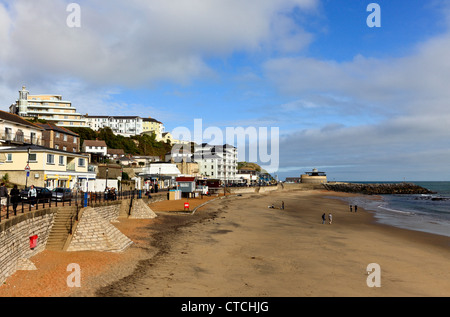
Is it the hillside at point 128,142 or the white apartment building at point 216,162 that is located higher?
the hillside at point 128,142

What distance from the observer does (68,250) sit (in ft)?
61.5

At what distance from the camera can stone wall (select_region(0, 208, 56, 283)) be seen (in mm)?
13617

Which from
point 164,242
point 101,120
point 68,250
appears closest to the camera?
point 68,250

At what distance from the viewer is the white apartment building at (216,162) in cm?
12238

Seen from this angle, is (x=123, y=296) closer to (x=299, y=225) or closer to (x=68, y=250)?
(x=68, y=250)

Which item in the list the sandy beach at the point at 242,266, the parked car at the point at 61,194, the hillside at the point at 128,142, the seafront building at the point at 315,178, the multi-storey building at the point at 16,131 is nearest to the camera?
the sandy beach at the point at 242,266

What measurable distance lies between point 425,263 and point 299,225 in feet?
55.5

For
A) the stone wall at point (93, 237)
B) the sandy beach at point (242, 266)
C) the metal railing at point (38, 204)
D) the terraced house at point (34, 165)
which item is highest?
the terraced house at point (34, 165)

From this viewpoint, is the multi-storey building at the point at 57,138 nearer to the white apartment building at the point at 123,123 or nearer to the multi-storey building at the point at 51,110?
the multi-storey building at the point at 51,110

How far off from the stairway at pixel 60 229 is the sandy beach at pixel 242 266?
0.75 m

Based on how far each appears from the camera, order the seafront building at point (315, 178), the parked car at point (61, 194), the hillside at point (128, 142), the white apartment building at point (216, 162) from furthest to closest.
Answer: the seafront building at point (315, 178), the white apartment building at point (216, 162), the hillside at point (128, 142), the parked car at point (61, 194)

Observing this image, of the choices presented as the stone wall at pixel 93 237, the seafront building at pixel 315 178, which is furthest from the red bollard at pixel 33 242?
the seafront building at pixel 315 178

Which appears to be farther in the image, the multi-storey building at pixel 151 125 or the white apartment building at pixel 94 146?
the multi-storey building at pixel 151 125
